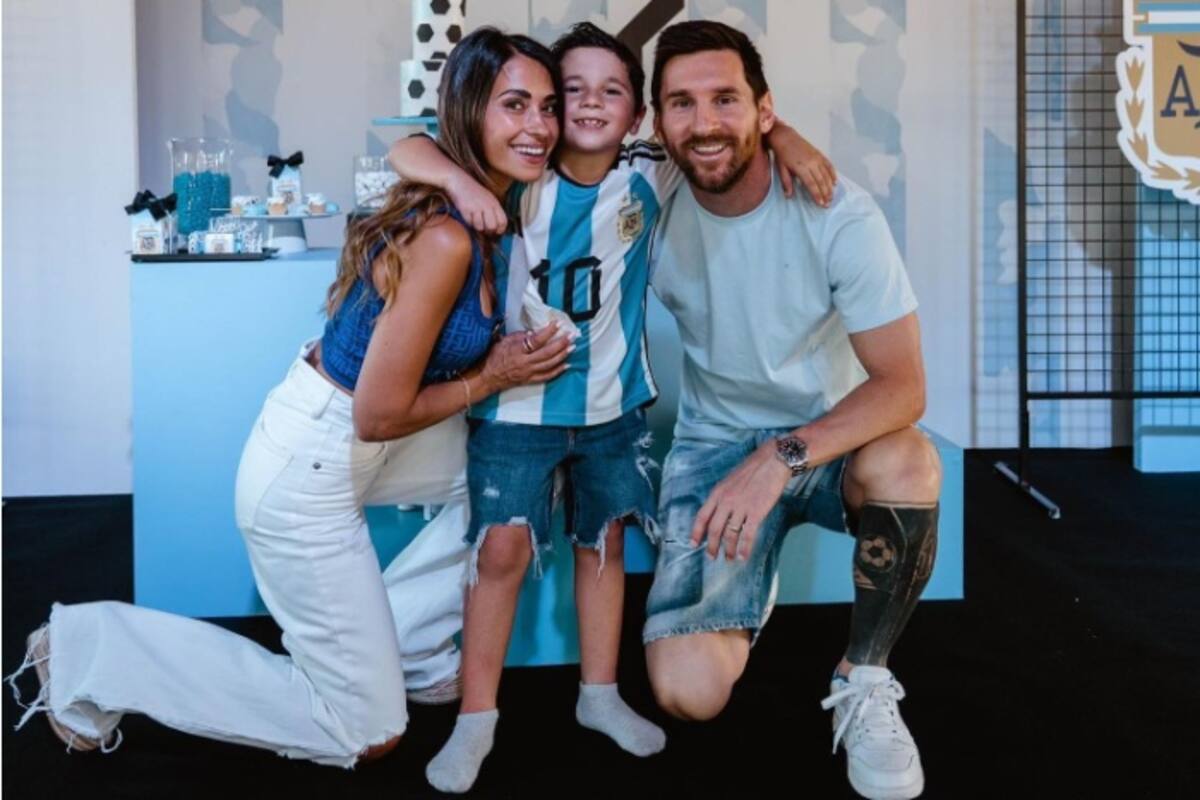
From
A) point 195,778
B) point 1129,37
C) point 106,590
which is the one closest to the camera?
point 195,778

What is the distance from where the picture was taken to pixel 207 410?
8.48ft

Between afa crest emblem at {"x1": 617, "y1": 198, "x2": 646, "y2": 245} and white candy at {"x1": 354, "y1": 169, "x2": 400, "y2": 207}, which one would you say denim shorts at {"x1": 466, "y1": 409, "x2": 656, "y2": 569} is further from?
white candy at {"x1": 354, "y1": 169, "x2": 400, "y2": 207}

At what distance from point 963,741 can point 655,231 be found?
91 centimetres

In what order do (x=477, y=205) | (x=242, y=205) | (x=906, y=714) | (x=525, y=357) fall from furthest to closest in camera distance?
1. (x=242, y=205)
2. (x=906, y=714)
3. (x=525, y=357)
4. (x=477, y=205)

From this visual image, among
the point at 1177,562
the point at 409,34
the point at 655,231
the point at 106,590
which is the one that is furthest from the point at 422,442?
the point at 409,34

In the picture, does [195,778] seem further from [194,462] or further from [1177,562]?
[1177,562]

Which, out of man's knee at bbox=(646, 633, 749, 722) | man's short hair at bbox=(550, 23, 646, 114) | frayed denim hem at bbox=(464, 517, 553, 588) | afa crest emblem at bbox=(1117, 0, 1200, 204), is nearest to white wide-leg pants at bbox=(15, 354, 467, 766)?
frayed denim hem at bbox=(464, 517, 553, 588)

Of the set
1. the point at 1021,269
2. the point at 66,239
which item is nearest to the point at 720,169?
the point at 1021,269

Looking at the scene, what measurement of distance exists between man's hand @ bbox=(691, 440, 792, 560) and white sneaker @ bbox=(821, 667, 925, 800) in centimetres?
26

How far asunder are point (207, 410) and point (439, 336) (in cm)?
94

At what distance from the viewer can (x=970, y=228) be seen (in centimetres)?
410

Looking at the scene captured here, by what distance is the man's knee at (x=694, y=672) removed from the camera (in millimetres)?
1889

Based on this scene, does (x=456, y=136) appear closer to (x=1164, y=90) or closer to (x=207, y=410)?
(x=207, y=410)

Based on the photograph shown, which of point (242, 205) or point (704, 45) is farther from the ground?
point (704, 45)
